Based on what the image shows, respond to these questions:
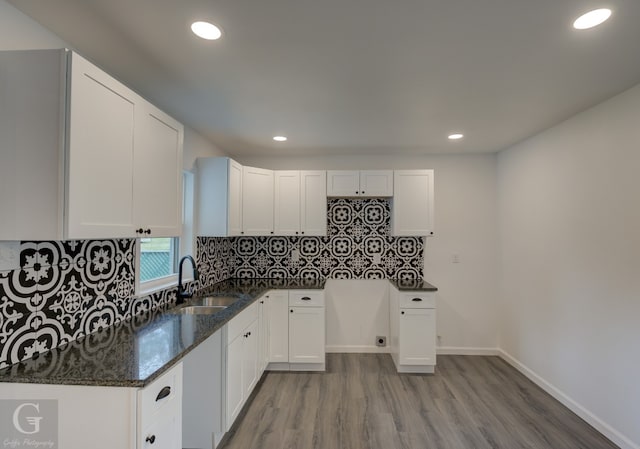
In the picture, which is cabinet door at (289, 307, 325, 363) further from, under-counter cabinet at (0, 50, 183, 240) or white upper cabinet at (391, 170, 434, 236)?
under-counter cabinet at (0, 50, 183, 240)

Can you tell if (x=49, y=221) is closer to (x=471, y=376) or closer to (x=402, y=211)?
(x=402, y=211)

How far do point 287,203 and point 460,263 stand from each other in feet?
7.64

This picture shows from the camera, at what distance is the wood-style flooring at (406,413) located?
229 centimetres

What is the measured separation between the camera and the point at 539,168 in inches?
125

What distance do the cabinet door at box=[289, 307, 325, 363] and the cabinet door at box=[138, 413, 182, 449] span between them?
1965 millimetres

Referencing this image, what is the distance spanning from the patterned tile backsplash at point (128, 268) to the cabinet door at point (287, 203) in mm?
361

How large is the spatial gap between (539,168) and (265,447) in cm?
355

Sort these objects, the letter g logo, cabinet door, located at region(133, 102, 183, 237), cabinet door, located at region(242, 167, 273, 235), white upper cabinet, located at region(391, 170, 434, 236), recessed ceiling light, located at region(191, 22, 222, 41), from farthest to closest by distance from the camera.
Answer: white upper cabinet, located at region(391, 170, 434, 236), cabinet door, located at region(242, 167, 273, 235), cabinet door, located at region(133, 102, 183, 237), recessed ceiling light, located at region(191, 22, 222, 41), the letter g logo

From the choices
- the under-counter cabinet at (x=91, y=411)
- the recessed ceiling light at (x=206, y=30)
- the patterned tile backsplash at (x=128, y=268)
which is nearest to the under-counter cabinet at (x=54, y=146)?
the patterned tile backsplash at (x=128, y=268)

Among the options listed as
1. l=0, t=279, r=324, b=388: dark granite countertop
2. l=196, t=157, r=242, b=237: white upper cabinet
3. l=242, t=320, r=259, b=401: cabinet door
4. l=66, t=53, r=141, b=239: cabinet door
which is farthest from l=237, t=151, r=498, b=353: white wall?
l=66, t=53, r=141, b=239: cabinet door

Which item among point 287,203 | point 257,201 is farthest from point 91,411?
point 287,203

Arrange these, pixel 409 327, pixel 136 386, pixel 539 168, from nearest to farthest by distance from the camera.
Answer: pixel 136 386, pixel 539 168, pixel 409 327

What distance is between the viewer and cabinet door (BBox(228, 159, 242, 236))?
318 centimetres

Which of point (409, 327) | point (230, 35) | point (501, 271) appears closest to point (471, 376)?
point (409, 327)
